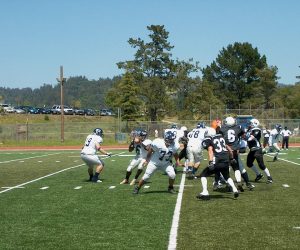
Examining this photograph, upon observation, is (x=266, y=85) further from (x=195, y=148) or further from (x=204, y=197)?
(x=204, y=197)

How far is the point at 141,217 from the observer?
9617mm

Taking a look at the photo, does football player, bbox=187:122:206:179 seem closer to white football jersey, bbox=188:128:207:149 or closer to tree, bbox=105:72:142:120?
white football jersey, bbox=188:128:207:149

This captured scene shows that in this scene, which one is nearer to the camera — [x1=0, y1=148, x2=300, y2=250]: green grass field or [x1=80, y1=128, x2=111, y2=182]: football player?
[x1=0, y1=148, x2=300, y2=250]: green grass field

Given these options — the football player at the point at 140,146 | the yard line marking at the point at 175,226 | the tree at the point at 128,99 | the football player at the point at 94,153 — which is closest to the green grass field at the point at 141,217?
the yard line marking at the point at 175,226

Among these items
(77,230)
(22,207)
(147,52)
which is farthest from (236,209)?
(147,52)

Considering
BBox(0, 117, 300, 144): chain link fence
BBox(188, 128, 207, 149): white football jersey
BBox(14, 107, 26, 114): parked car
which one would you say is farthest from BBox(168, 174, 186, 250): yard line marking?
BBox(14, 107, 26, 114): parked car

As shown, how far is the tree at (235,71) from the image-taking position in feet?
283

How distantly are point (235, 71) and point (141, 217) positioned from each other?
260 ft

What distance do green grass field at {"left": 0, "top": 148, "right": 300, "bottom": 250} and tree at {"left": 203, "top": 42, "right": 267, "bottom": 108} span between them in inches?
2811

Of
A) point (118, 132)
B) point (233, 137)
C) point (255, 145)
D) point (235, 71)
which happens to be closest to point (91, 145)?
point (255, 145)

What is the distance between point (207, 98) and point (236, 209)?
59.5 metres

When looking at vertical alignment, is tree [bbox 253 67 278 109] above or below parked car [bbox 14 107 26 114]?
above

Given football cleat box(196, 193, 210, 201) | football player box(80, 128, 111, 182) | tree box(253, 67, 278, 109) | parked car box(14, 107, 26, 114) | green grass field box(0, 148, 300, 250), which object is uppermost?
tree box(253, 67, 278, 109)

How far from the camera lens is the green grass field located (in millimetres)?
7715
